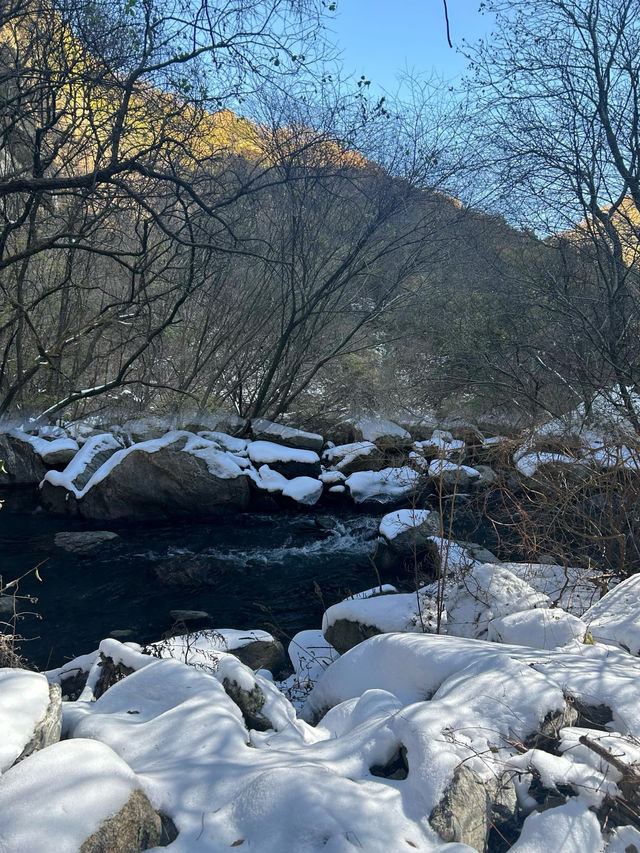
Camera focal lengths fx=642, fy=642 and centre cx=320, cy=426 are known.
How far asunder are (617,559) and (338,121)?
9534mm

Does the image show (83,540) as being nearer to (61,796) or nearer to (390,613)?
(390,613)

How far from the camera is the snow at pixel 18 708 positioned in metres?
2.20

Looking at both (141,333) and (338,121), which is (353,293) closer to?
(338,121)

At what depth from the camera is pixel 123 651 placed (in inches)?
156

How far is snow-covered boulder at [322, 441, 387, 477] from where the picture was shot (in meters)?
11.2

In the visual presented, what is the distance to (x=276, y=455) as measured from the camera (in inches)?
433

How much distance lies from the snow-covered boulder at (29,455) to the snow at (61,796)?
9.12m

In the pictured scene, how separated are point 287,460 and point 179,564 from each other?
3.32m

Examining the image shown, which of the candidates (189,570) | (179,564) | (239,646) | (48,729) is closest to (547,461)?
(239,646)

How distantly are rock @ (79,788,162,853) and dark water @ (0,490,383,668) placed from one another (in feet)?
13.1

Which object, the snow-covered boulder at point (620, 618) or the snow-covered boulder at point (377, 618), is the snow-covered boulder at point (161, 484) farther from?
the snow-covered boulder at point (620, 618)

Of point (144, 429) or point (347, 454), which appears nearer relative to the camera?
point (347, 454)

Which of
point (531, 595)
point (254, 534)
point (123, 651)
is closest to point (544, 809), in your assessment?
point (123, 651)

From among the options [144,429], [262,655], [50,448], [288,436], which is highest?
[288,436]
